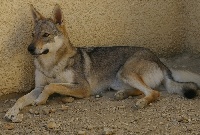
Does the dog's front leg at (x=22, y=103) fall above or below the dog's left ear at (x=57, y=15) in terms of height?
below

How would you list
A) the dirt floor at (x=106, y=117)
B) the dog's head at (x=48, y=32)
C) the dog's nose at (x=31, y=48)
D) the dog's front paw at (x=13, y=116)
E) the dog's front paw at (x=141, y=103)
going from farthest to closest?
the dog's head at (x=48, y=32), the dog's nose at (x=31, y=48), the dog's front paw at (x=141, y=103), the dog's front paw at (x=13, y=116), the dirt floor at (x=106, y=117)

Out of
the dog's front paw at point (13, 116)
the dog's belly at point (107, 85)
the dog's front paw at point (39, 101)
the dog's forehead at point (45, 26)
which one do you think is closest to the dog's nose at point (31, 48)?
the dog's forehead at point (45, 26)

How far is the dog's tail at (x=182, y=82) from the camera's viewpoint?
219 inches

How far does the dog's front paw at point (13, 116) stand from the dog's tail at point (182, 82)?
6.63ft

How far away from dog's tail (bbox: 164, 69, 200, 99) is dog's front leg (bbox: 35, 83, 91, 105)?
110 cm

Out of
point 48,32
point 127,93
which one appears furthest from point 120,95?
point 48,32

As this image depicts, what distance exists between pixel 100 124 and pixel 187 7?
302 centimetres

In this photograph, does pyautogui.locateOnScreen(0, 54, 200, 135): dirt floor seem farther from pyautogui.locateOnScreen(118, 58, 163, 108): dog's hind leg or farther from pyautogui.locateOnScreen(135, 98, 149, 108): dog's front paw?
pyautogui.locateOnScreen(118, 58, 163, 108): dog's hind leg

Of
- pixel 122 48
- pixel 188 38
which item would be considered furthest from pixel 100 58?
pixel 188 38

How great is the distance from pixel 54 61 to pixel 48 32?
0.38m

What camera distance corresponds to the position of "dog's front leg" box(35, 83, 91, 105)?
546 cm

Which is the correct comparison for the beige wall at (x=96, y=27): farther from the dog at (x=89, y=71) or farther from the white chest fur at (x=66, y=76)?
the white chest fur at (x=66, y=76)

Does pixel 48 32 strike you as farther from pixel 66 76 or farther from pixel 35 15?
pixel 66 76

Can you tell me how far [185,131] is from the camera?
454 cm
